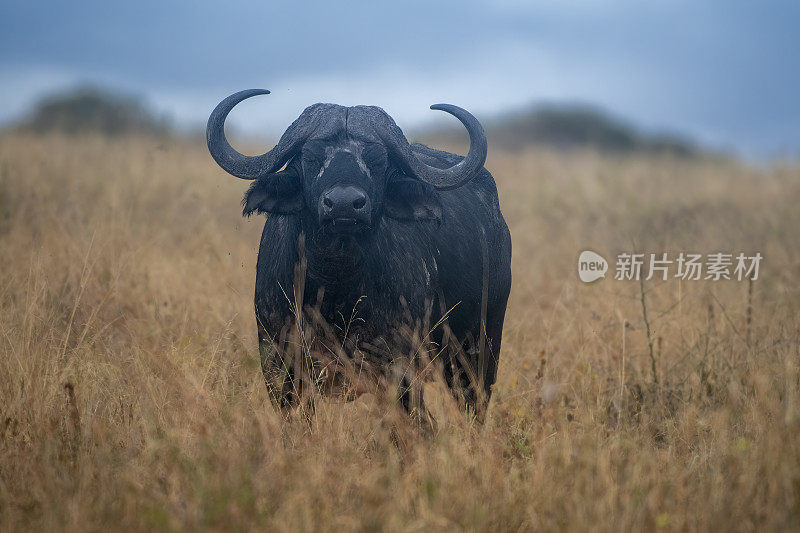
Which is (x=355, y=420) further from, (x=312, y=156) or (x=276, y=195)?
(x=312, y=156)

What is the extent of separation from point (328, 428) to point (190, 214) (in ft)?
21.9

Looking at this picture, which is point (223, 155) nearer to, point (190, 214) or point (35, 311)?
point (35, 311)

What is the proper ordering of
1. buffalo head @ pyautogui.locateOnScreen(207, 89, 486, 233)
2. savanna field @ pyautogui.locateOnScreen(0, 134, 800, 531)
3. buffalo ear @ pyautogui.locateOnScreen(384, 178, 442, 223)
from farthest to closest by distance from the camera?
buffalo ear @ pyautogui.locateOnScreen(384, 178, 442, 223) → buffalo head @ pyautogui.locateOnScreen(207, 89, 486, 233) → savanna field @ pyautogui.locateOnScreen(0, 134, 800, 531)

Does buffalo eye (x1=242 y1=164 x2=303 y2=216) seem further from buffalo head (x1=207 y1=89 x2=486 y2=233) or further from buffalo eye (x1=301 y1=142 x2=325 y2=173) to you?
buffalo eye (x1=301 y1=142 x2=325 y2=173)

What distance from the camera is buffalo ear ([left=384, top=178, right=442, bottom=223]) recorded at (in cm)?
417

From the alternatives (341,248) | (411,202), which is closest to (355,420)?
(341,248)

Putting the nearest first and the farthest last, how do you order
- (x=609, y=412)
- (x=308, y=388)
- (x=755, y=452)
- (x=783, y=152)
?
(x=755, y=452), (x=308, y=388), (x=609, y=412), (x=783, y=152)

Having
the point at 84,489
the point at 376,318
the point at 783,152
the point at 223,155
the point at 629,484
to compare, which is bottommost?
the point at 84,489

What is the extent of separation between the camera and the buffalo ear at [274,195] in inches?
158

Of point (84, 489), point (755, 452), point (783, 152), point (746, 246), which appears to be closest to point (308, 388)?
point (84, 489)

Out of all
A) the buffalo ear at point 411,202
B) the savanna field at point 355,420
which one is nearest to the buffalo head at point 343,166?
the buffalo ear at point 411,202

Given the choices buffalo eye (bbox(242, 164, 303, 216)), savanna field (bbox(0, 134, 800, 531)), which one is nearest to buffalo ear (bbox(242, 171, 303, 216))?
buffalo eye (bbox(242, 164, 303, 216))

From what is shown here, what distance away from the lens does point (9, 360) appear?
159 inches

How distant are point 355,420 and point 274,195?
45.8 inches
